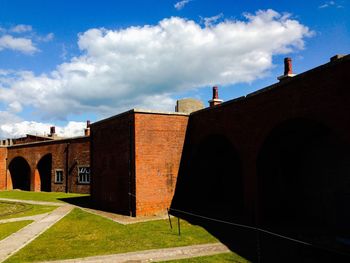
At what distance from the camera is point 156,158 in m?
17.1

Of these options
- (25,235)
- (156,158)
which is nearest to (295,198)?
(156,158)

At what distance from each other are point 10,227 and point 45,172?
74.2 feet

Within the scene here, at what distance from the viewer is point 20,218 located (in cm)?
1680

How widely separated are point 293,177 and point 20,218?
12966 mm

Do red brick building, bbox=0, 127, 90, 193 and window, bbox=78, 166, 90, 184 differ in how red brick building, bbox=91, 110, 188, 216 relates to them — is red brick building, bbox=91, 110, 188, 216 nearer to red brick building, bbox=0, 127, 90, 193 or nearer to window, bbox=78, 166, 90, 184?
window, bbox=78, 166, 90, 184

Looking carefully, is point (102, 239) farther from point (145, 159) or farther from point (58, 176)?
point (58, 176)

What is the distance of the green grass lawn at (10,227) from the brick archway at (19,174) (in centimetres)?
2409

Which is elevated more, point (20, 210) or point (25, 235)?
point (25, 235)

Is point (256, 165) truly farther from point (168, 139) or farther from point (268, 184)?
point (168, 139)

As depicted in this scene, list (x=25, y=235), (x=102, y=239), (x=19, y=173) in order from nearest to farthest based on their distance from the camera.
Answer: (x=102, y=239) < (x=25, y=235) < (x=19, y=173)

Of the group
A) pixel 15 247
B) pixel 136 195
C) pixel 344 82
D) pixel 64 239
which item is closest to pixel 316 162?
pixel 344 82

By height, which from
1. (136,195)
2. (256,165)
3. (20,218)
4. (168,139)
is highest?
(168,139)

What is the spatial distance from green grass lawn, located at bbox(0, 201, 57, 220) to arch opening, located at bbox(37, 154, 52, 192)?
1222 cm

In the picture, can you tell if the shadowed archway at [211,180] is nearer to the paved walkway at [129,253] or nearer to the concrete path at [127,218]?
the concrete path at [127,218]
